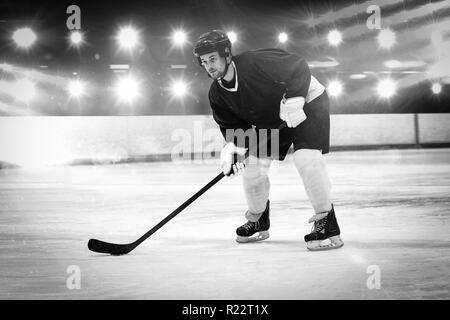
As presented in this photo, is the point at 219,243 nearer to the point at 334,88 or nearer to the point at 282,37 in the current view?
the point at 282,37

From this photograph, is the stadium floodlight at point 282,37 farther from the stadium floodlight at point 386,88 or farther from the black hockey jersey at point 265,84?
the black hockey jersey at point 265,84

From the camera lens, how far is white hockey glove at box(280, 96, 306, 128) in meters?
3.37

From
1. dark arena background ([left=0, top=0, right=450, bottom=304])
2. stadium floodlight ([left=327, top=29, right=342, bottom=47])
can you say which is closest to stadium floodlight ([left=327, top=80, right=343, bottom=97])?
dark arena background ([left=0, top=0, right=450, bottom=304])

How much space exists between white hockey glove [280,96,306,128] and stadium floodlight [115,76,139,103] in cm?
746

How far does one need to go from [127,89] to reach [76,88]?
2.45ft

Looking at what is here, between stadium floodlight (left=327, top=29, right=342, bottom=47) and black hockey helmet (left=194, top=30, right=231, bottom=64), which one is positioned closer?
black hockey helmet (left=194, top=30, right=231, bottom=64)

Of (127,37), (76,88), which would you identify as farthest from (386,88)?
(76,88)

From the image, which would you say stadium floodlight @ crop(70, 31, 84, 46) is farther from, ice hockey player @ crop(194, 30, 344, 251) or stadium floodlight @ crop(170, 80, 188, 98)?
ice hockey player @ crop(194, 30, 344, 251)

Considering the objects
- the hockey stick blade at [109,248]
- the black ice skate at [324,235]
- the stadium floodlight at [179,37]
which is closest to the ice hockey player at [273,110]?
the black ice skate at [324,235]

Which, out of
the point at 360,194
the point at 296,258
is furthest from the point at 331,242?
the point at 360,194

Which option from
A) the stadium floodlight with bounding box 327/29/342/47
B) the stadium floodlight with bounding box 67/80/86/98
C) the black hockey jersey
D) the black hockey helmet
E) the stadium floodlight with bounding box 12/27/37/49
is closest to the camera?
the black hockey helmet

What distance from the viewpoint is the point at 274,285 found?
2645 mm

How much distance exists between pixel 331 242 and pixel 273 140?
1.90 feet

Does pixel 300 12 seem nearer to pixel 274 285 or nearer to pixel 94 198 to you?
pixel 94 198
